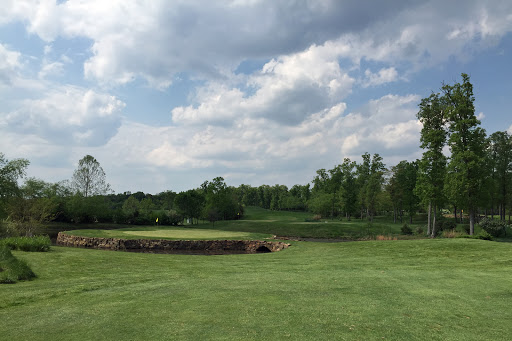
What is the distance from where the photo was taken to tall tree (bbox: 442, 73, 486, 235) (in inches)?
1275

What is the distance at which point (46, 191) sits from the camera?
75.3 m

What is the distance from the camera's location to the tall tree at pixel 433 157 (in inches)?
1487

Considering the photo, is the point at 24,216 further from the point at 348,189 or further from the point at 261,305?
the point at 348,189

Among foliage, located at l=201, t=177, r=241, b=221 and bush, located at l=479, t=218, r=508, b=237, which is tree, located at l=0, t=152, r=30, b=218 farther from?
bush, located at l=479, t=218, r=508, b=237

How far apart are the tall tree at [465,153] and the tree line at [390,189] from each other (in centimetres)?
9

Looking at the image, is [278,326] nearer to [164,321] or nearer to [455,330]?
[164,321]

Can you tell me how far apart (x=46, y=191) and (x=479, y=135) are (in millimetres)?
86727

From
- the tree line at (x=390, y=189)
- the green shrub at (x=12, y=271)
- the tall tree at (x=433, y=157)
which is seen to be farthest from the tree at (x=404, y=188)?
the green shrub at (x=12, y=271)

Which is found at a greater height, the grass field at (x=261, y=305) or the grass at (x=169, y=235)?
the grass field at (x=261, y=305)

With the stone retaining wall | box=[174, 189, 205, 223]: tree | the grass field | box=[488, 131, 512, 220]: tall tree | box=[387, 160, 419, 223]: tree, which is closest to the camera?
the grass field

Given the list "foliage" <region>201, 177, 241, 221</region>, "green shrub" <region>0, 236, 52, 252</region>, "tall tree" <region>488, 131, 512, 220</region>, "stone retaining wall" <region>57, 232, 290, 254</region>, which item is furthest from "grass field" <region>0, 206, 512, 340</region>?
"foliage" <region>201, 177, 241, 221</region>

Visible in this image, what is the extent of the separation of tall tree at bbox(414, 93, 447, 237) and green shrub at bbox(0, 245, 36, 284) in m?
39.5

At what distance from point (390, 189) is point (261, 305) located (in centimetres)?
6654

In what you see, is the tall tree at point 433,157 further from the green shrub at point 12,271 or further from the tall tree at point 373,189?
the green shrub at point 12,271
